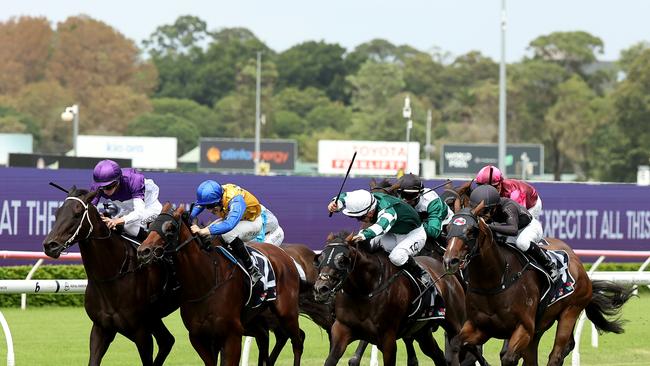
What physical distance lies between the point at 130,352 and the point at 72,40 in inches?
3419

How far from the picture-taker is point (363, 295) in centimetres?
816

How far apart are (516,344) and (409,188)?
143 centimetres

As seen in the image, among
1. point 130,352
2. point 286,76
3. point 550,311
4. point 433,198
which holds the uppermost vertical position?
point 286,76

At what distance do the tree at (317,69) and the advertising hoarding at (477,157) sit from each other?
4030 centimetres

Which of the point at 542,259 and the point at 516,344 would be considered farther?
the point at 542,259

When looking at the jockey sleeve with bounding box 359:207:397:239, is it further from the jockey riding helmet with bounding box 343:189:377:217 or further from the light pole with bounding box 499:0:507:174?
the light pole with bounding box 499:0:507:174

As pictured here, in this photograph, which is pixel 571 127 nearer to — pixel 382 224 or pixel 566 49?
pixel 566 49

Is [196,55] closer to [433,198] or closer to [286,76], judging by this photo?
[286,76]

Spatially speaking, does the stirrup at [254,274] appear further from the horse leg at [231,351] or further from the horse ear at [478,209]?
the horse ear at [478,209]

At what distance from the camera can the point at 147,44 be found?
11200cm

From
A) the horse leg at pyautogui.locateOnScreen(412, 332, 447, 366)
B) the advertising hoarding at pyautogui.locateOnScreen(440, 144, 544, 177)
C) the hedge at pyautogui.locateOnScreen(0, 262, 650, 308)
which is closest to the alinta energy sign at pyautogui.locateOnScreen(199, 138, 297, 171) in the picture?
the advertising hoarding at pyautogui.locateOnScreen(440, 144, 544, 177)

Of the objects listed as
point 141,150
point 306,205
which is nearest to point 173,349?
point 306,205

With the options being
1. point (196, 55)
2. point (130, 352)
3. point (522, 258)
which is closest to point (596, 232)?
point (130, 352)

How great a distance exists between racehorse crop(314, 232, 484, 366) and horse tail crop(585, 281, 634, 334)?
1716 mm
